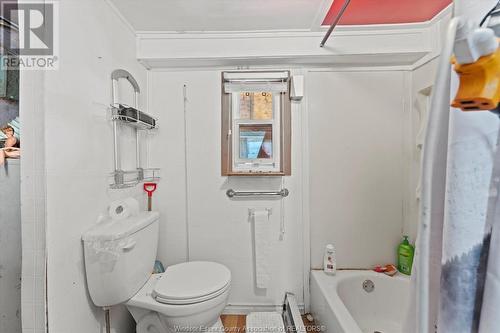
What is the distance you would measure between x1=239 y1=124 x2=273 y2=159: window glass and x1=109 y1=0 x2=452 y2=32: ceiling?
62 centimetres

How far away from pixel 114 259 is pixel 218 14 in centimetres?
138

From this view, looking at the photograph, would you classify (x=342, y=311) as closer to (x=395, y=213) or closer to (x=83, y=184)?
(x=395, y=213)

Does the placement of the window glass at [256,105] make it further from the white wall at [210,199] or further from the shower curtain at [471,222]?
the shower curtain at [471,222]

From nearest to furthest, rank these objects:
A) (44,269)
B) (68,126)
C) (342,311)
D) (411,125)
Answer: (44,269) < (68,126) < (342,311) < (411,125)

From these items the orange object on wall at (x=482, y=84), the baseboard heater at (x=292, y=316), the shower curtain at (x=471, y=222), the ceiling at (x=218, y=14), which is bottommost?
the baseboard heater at (x=292, y=316)

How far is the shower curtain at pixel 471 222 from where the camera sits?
0.39 metres

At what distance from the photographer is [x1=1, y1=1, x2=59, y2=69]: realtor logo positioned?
76cm

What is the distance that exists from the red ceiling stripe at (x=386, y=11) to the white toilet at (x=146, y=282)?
1.60 m

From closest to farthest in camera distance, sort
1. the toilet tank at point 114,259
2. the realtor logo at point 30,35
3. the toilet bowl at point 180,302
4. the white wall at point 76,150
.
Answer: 1. the realtor logo at point 30,35
2. the white wall at point 76,150
3. the toilet tank at point 114,259
4. the toilet bowl at point 180,302

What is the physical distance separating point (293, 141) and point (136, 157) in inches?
41.0

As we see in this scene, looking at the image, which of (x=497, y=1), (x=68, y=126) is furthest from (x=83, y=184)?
(x=497, y=1)

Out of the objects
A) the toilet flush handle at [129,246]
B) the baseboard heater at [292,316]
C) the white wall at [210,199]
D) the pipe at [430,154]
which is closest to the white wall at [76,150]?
the toilet flush handle at [129,246]

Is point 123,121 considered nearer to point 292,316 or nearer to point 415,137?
point 292,316

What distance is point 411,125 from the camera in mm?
1660
